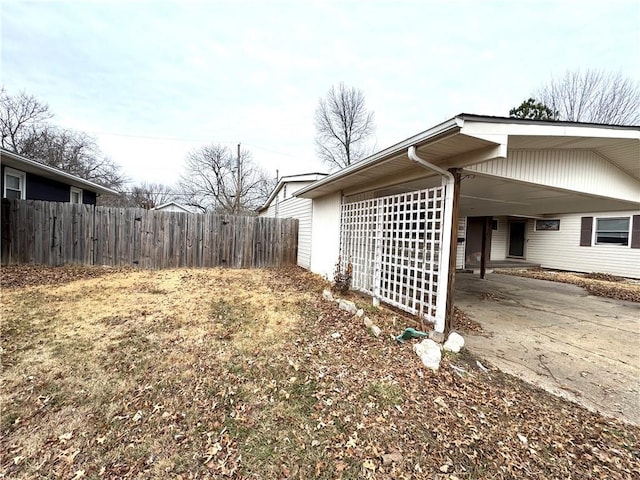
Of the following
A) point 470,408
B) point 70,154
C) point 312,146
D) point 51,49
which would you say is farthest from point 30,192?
point 312,146

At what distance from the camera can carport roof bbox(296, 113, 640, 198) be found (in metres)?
2.83

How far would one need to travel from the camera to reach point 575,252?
36.4 ft

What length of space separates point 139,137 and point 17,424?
2167 centimetres

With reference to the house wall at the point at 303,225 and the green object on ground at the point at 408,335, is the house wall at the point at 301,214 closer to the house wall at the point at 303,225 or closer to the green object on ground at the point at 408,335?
the house wall at the point at 303,225

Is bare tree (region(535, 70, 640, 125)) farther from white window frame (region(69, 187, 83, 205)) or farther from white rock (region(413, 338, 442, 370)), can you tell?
white window frame (region(69, 187, 83, 205))

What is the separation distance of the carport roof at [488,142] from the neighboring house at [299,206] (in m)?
4.26

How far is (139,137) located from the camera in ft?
63.5

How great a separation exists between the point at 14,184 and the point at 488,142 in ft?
36.8

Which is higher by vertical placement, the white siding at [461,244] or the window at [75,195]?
the window at [75,195]

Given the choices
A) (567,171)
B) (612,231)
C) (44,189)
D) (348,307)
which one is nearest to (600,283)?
(612,231)

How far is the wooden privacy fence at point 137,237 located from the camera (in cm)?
715

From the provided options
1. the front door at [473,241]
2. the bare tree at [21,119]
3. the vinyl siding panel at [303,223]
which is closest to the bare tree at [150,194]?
the bare tree at [21,119]

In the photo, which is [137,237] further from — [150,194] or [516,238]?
[150,194]

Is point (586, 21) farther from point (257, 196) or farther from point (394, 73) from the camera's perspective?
point (257, 196)
